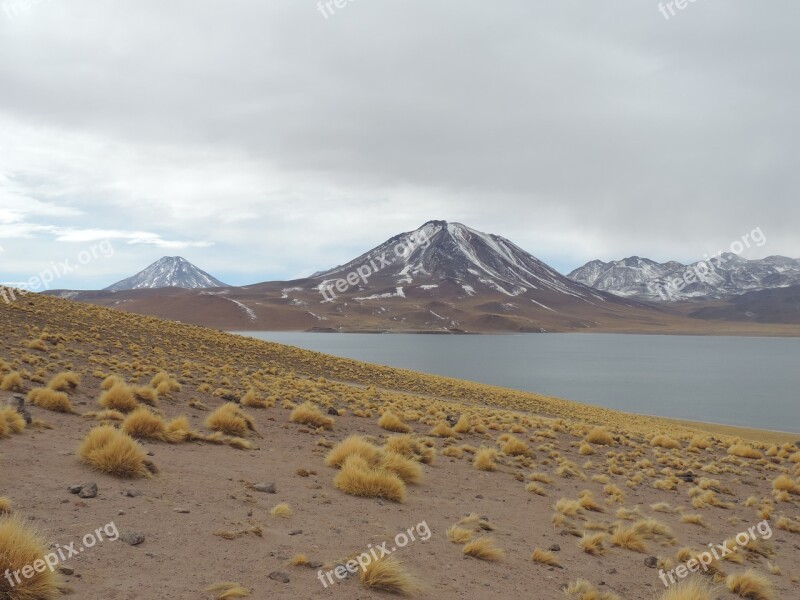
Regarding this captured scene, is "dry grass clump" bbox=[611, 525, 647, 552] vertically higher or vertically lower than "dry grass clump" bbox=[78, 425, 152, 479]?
lower

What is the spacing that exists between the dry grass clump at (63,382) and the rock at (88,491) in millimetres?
7382

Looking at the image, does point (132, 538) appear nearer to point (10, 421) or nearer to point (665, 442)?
point (10, 421)

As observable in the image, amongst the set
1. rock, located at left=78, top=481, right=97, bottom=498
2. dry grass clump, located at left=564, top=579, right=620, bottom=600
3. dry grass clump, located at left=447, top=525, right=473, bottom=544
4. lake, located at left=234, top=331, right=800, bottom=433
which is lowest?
lake, located at left=234, top=331, right=800, bottom=433

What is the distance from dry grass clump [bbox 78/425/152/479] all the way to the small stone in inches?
134

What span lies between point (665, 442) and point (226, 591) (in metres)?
19.8

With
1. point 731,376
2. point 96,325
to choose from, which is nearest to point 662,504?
point 96,325

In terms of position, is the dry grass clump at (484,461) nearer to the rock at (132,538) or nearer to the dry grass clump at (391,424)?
the dry grass clump at (391,424)

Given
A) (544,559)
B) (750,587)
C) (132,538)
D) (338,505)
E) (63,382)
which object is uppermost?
(63,382)

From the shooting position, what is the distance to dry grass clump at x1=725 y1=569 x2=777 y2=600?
8062mm

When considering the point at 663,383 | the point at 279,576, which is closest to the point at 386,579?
the point at 279,576

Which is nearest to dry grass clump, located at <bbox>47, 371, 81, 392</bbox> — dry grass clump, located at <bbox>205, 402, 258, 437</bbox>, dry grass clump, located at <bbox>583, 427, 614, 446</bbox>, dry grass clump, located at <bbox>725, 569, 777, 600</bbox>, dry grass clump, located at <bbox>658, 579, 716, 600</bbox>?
dry grass clump, located at <bbox>205, 402, 258, 437</bbox>

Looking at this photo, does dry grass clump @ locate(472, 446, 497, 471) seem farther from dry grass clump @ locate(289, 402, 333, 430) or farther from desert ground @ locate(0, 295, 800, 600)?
dry grass clump @ locate(289, 402, 333, 430)

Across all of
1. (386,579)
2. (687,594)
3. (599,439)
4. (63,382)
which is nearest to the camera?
(386,579)

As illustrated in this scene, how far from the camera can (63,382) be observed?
13.3 metres
